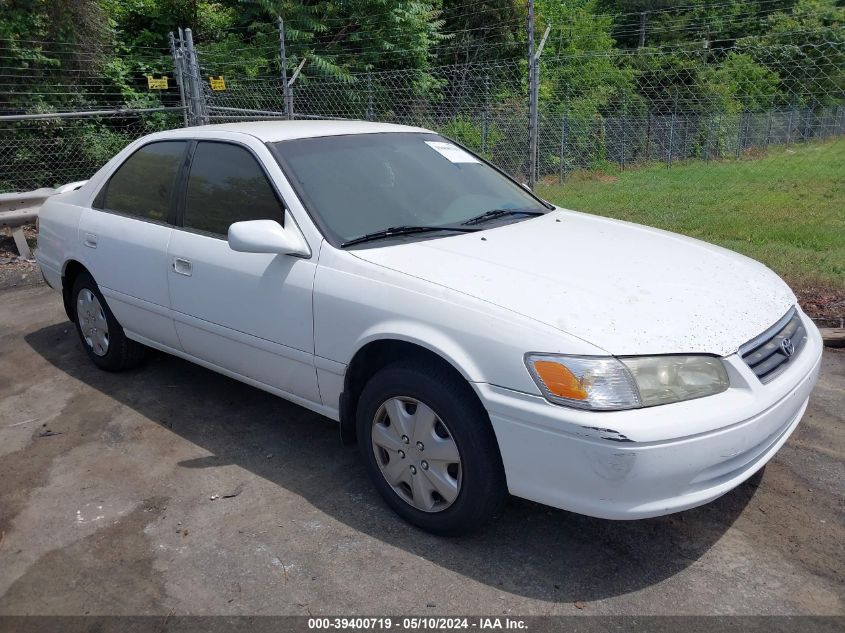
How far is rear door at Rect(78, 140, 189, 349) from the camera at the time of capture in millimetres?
4113

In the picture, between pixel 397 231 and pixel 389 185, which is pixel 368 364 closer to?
pixel 397 231

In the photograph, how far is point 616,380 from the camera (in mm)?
2490

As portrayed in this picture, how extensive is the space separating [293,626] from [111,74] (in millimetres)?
12672

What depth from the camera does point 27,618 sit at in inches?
104

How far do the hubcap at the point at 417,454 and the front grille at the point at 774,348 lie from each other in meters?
1.16

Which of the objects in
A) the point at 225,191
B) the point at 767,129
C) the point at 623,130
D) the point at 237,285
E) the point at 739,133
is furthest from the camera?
the point at 767,129

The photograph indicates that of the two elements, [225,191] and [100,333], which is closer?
[225,191]

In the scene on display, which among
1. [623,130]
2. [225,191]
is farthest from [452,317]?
[623,130]

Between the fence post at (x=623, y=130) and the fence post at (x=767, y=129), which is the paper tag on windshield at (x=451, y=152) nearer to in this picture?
the fence post at (x=623, y=130)

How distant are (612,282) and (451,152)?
1638 mm

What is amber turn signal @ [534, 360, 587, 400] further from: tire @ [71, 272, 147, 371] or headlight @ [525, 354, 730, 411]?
tire @ [71, 272, 147, 371]

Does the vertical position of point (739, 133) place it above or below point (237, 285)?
below

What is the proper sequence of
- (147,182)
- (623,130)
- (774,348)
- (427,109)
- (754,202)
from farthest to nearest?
(623,130) → (427,109) → (754,202) → (147,182) → (774,348)

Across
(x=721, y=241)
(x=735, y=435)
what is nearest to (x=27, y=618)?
(x=735, y=435)
